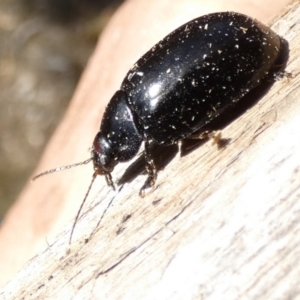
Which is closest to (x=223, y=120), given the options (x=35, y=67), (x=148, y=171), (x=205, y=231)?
(x=148, y=171)

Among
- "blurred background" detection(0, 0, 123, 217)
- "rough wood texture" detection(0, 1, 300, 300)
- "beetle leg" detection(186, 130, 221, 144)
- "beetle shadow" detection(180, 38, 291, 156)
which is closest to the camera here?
"rough wood texture" detection(0, 1, 300, 300)

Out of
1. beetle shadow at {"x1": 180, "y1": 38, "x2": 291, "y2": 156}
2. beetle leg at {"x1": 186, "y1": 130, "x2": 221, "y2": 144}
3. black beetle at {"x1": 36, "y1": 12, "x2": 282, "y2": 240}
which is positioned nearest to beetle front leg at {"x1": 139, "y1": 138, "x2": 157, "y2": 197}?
black beetle at {"x1": 36, "y1": 12, "x2": 282, "y2": 240}

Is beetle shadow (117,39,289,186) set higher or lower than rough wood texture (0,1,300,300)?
higher

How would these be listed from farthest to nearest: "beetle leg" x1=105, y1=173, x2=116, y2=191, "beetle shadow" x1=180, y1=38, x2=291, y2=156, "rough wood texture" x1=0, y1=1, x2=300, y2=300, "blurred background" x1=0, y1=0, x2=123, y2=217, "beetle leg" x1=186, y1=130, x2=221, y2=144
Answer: "blurred background" x1=0, y1=0, x2=123, y2=217
"beetle leg" x1=105, y1=173, x2=116, y2=191
"beetle shadow" x1=180, y1=38, x2=291, y2=156
"beetle leg" x1=186, y1=130, x2=221, y2=144
"rough wood texture" x1=0, y1=1, x2=300, y2=300

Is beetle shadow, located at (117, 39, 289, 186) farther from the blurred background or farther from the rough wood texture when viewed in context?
the blurred background

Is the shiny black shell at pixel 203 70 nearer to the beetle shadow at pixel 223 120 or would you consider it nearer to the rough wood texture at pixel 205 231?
the beetle shadow at pixel 223 120

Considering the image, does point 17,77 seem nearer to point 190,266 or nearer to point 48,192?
point 48,192

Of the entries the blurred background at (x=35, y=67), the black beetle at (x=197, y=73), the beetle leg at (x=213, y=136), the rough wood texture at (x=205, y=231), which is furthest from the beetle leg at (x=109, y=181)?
the blurred background at (x=35, y=67)

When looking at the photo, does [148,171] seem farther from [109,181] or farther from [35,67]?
[35,67]
